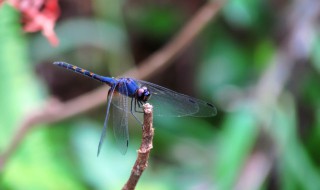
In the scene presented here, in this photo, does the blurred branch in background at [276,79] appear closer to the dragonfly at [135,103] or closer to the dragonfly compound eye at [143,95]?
the dragonfly at [135,103]

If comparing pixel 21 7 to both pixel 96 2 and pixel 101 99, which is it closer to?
pixel 101 99

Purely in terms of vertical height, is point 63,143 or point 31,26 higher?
point 63,143

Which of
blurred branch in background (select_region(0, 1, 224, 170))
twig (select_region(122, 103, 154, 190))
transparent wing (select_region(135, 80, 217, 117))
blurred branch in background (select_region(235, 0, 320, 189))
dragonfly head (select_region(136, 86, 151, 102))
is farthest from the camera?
blurred branch in background (select_region(235, 0, 320, 189))

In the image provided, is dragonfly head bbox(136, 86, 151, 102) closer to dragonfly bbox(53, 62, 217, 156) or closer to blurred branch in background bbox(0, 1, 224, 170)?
dragonfly bbox(53, 62, 217, 156)

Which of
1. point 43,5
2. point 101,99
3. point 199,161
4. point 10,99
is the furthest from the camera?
point 199,161

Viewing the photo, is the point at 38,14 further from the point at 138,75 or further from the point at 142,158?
the point at 138,75

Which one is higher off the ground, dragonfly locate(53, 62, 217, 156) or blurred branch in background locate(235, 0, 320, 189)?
blurred branch in background locate(235, 0, 320, 189)

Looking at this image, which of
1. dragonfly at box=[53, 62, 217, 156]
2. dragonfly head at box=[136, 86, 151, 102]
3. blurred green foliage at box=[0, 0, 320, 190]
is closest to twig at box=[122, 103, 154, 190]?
dragonfly at box=[53, 62, 217, 156]

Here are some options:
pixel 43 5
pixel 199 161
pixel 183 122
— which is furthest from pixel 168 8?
pixel 43 5

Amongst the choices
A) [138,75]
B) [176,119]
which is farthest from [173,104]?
[176,119]
